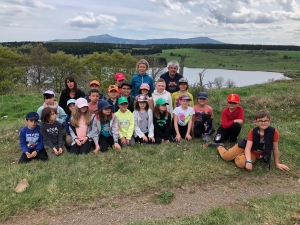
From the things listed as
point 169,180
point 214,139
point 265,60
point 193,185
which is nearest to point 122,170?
point 169,180

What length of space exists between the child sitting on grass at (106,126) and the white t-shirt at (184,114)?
1569mm

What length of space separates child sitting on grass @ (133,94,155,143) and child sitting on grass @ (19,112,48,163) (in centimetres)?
215

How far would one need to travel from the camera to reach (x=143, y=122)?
21.3ft

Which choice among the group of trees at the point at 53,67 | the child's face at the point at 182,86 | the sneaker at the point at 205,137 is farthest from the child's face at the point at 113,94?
the group of trees at the point at 53,67

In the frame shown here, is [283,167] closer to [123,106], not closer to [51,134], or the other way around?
[123,106]

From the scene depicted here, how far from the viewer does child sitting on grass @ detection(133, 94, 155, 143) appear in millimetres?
6367

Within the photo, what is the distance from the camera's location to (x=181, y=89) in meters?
6.91

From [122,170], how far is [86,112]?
1.70 m

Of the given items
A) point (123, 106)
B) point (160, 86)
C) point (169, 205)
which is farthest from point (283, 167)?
point (123, 106)

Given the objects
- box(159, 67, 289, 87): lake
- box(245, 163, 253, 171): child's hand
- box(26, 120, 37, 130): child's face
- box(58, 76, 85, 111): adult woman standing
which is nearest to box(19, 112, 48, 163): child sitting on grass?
box(26, 120, 37, 130): child's face

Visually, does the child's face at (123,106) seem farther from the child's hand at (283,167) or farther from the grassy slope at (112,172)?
the child's hand at (283,167)

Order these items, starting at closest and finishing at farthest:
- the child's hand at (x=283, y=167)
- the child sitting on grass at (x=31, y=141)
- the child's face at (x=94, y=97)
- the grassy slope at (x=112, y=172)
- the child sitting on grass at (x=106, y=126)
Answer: the grassy slope at (x=112, y=172) < the child's hand at (x=283, y=167) < the child sitting on grass at (x=31, y=141) < the child sitting on grass at (x=106, y=126) < the child's face at (x=94, y=97)

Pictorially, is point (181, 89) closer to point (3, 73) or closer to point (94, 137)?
point (94, 137)

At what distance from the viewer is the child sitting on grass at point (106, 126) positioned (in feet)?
19.6
